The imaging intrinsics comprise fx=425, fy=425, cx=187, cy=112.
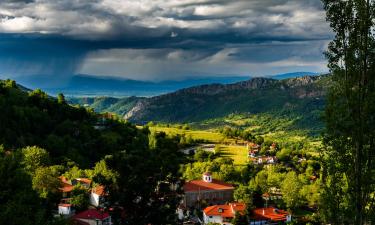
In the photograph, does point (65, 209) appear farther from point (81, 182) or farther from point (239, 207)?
point (239, 207)

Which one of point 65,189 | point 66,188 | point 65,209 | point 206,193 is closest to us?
point 65,209

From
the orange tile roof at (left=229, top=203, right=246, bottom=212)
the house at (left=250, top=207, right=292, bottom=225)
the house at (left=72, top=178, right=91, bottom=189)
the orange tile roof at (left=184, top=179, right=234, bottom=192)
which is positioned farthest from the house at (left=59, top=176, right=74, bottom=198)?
the house at (left=250, top=207, right=292, bottom=225)

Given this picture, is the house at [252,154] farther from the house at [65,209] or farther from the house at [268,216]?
the house at [65,209]

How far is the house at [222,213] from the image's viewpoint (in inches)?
3266

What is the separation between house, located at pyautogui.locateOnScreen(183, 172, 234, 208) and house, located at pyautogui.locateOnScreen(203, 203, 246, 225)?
14.8 meters

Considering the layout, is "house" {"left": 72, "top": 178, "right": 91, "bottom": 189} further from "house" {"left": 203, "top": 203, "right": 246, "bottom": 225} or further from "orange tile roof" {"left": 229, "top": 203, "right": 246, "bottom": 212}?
"orange tile roof" {"left": 229, "top": 203, "right": 246, "bottom": 212}

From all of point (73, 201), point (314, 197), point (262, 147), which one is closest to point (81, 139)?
point (73, 201)

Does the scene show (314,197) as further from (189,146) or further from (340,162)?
(189,146)

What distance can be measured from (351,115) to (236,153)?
513ft

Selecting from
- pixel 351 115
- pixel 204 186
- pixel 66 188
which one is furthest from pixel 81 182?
pixel 351 115

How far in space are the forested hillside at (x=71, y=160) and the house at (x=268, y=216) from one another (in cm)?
3083

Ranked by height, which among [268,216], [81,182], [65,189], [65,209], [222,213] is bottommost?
[268,216]

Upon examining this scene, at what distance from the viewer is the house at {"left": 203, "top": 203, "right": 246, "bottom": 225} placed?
272 ft

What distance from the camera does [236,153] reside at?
579 ft
